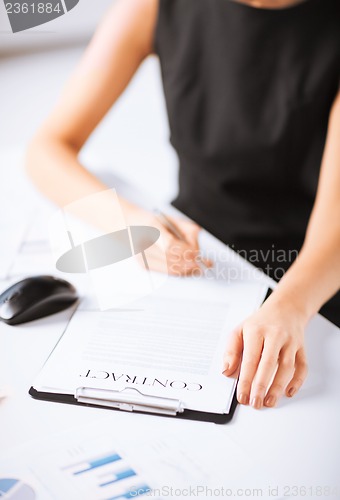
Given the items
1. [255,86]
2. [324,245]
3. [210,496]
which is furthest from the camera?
[255,86]

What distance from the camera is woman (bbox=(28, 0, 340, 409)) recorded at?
1053mm

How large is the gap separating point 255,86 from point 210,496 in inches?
30.4

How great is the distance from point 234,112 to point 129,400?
65cm

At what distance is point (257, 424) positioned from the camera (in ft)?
2.09

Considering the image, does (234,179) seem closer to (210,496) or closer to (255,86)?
(255,86)

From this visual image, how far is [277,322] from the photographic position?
0.75m

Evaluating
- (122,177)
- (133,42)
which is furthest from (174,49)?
(122,177)

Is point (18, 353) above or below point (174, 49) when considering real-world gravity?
below

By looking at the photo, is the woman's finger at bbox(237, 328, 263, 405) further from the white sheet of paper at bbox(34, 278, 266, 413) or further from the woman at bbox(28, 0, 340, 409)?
the woman at bbox(28, 0, 340, 409)

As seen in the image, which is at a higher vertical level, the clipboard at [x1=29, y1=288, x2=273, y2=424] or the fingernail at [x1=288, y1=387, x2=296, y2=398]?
the clipboard at [x1=29, y1=288, x2=273, y2=424]

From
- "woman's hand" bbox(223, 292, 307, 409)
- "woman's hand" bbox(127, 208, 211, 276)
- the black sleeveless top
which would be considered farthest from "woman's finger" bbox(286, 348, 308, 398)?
the black sleeveless top

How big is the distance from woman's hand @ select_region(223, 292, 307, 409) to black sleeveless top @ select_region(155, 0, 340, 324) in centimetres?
29

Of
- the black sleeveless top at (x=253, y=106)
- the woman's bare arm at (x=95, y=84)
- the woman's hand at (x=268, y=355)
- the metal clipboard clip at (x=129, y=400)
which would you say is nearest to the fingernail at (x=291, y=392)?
the woman's hand at (x=268, y=355)

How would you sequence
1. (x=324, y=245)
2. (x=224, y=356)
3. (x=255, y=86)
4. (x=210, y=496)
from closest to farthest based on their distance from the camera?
(x=210, y=496) → (x=224, y=356) → (x=324, y=245) → (x=255, y=86)
